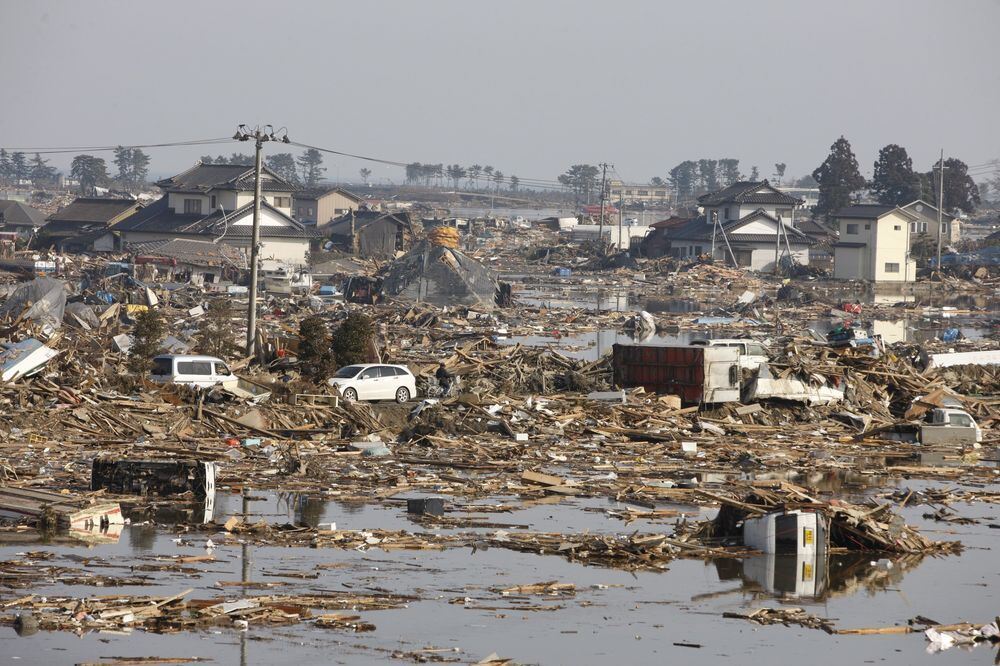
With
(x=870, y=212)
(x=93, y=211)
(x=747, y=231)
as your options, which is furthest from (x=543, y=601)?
(x=93, y=211)

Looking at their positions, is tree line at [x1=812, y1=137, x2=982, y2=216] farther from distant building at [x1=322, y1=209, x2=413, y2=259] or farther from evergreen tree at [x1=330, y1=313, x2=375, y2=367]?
evergreen tree at [x1=330, y1=313, x2=375, y2=367]

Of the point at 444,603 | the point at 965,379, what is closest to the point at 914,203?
the point at 965,379

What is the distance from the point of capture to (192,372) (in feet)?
82.4

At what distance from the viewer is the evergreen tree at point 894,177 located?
10569cm

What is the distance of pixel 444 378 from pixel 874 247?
160 feet

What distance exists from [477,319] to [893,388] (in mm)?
20014

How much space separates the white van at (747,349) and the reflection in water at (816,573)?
12.0 meters

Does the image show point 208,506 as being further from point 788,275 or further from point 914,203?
point 914,203

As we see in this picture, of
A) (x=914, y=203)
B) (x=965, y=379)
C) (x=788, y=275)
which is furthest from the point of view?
(x=914, y=203)

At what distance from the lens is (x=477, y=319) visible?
46.0 m

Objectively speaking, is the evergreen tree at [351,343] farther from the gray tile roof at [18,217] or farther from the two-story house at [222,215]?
the gray tile roof at [18,217]

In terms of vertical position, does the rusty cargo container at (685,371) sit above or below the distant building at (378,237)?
below

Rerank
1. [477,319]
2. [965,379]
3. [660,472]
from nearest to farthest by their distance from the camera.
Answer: [660,472] < [965,379] < [477,319]

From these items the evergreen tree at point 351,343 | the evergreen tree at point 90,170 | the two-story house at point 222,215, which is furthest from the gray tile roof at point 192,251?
the evergreen tree at point 90,170
